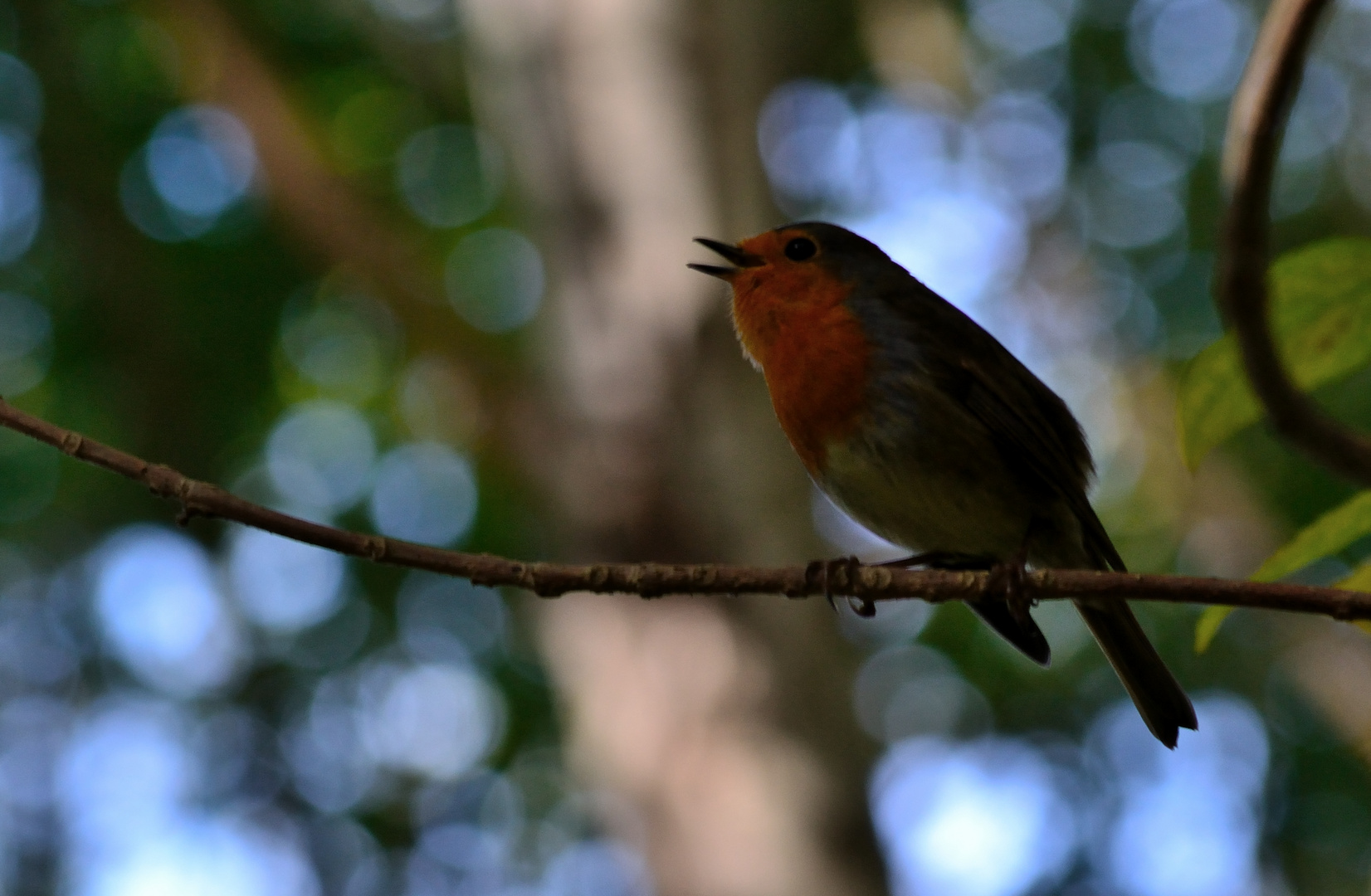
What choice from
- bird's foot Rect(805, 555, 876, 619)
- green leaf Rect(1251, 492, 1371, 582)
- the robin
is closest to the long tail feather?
the robin

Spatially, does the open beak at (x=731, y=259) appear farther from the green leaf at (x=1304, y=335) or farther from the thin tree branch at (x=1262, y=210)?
the thin tree branch at (x=1262, y=210)

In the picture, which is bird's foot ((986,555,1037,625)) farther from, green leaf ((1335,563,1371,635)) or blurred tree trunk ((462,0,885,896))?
blurred tree trunk ((462,0,885,896))

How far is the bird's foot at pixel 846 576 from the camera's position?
222cm

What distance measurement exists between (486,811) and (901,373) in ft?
30.0

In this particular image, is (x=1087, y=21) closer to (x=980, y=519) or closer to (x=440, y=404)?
(x=440, y=404)

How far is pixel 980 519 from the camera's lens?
11.1 ft

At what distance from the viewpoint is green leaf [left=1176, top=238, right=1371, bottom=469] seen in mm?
1733

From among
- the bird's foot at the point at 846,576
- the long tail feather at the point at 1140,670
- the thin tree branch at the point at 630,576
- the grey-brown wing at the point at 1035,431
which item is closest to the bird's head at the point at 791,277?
the grey-brown wing at the point at 1035,431

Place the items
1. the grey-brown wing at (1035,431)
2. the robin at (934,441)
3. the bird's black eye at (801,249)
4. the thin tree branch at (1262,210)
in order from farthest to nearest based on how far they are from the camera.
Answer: the bird's black eye at (801,249), the grey-brown wing at (1035,431), the robin at (934,441), the thin tree branch at (1262,210)

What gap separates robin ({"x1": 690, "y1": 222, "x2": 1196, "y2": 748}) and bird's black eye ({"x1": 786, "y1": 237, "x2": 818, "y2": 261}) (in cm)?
11

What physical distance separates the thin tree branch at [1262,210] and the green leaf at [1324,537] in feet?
1.45

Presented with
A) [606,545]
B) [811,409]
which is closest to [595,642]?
[606,545]

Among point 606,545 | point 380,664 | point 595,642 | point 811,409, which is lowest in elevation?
point 380,664

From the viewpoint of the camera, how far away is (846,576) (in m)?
2.44
